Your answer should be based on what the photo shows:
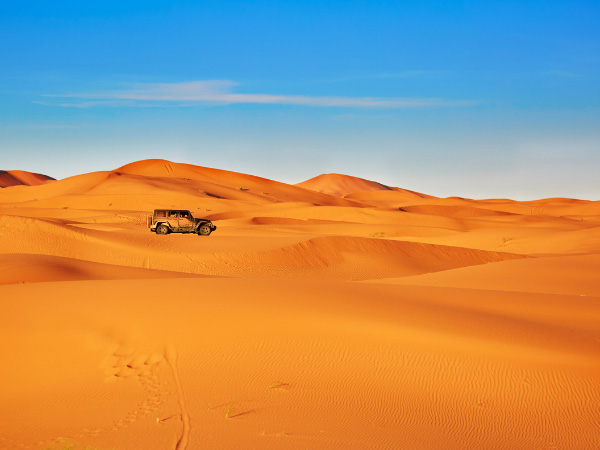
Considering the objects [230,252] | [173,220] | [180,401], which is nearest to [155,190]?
[173,220]

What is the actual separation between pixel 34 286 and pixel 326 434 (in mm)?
8960

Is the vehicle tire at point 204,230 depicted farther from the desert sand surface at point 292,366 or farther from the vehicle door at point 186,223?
the desert sand surface at point 292,366

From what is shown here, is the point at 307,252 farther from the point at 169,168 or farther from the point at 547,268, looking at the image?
the point at 169,168

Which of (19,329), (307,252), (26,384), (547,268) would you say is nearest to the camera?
(26,384)

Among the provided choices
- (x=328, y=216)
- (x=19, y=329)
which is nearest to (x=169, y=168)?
(x=328, y=216)

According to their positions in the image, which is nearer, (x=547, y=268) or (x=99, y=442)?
(x=99, y=442)

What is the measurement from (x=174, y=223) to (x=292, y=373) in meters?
23.3

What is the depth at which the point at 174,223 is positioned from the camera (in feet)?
100

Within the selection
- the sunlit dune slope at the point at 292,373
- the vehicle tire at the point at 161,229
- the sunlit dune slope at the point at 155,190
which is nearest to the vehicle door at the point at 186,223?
the vehicle tire at the point at 161,229

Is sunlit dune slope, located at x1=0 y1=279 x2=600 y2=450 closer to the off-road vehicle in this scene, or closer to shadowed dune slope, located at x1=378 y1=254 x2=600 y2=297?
A: shadowed dune slope, located at x1=378 y1=254 x2=600 y2=297

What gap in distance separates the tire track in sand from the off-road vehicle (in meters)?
22.0

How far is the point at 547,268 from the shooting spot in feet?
66.2

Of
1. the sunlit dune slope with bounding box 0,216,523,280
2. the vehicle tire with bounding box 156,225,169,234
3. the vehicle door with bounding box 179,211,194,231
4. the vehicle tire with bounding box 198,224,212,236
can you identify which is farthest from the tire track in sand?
the vehicle tire with bounding box 198,224,212,236

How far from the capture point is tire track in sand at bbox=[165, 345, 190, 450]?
6.07 m
